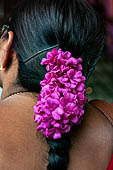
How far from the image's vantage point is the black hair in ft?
2.83

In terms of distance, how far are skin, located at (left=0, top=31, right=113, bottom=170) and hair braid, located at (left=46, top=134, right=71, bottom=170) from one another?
42mm

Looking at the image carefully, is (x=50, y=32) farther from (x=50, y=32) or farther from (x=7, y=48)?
(x=7, y=48)

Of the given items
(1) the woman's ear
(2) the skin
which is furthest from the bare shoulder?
(1) the woman's ear

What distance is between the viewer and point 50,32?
0.86 metres

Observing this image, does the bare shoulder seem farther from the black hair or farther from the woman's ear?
the woman's ear

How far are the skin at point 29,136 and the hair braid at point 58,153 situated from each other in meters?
0.04

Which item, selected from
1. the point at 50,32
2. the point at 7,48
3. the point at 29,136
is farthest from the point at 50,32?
the point at 29,136

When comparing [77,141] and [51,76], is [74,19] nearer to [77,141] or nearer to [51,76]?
[51,76]

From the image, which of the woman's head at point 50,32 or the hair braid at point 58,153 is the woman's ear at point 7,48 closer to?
the woman's head at point 50,32

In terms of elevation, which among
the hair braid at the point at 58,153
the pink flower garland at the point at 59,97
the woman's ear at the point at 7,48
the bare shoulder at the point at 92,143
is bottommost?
the bare shoulder at the point at 92,143

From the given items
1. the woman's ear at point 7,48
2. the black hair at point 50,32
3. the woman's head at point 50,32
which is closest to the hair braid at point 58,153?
the black hair at point 50,32

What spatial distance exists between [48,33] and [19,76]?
0.73 feet

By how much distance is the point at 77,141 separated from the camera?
2.82 ft

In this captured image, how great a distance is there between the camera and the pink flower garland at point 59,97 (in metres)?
0.70
